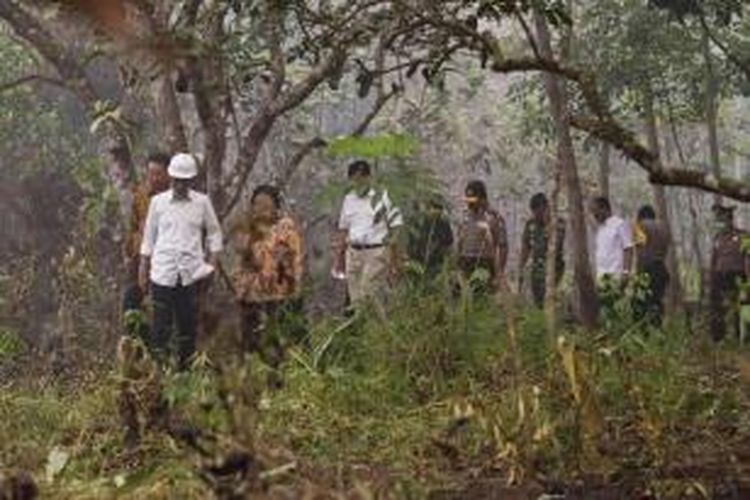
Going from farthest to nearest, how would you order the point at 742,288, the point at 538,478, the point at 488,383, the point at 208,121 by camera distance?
1. the point at 208,121
2. the point at 488,383
3. the point at 742,288
4. the point at 538,478

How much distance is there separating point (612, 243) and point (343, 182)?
4.49 m

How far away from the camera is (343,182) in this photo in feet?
21.2

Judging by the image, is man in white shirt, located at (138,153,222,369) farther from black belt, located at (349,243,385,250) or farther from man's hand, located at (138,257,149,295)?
black belt, located at (349,243,385,250)

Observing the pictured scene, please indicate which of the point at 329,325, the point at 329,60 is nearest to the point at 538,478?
the point at 329,325

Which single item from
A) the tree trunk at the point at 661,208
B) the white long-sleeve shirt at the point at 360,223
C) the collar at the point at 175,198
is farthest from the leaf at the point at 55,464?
the tree trunk at the point at 661,208

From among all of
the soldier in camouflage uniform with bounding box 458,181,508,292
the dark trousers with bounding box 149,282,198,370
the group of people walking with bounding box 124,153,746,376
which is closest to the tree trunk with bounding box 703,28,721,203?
the group of people walking with bounding box 124,153,746,376

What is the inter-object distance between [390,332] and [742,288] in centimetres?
173

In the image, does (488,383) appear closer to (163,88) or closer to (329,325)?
(329,325)

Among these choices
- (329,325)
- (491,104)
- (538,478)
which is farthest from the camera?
(491,104)

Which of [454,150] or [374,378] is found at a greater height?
[454,150]

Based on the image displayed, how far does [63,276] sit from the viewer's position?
9.85 meters

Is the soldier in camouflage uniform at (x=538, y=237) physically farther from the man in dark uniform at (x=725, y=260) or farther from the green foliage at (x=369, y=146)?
the green foliage at (x=369, y=146)

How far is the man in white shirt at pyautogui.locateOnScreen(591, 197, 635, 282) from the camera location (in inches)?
407

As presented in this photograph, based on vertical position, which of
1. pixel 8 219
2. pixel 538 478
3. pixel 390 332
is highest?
pixel 8 219
